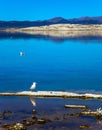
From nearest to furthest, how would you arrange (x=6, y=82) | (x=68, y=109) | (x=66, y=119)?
(x=66, y=119) → (x=68, y=109) → (x=6, y=82)

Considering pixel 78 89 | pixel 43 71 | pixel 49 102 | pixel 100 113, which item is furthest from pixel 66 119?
pixel 43 71

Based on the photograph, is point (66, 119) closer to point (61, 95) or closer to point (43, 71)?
point (61, 95)

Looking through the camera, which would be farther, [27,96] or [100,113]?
[27,96]

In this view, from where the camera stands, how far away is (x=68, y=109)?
820 inches

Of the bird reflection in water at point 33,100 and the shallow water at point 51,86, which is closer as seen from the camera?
the shallow water at point 51,86

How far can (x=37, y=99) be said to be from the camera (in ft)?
75.3

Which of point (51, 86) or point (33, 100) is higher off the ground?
point (51, 86)

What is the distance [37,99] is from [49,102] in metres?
0.97

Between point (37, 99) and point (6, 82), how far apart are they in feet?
24.0

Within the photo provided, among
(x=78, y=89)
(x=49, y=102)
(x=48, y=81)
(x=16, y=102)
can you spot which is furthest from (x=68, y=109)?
(x=48, y=81)

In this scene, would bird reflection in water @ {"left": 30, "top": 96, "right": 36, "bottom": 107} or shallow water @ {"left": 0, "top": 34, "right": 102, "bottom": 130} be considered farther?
bird reflection in water @ {"left": 30, "top": 96, "right": 36, "bottom": 107}

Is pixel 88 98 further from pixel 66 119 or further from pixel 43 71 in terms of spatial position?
pixel 43 71

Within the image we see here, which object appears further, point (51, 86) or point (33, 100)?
point (51, 86)

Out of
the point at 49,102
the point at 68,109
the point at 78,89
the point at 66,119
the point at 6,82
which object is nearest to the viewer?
the point at 66,119
